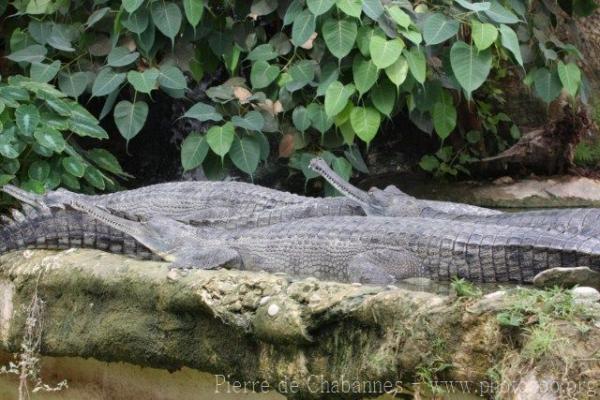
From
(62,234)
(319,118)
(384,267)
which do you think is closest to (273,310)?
(384,267)

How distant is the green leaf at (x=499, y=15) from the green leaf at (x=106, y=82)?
220cm

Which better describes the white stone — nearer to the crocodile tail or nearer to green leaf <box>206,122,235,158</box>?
the crocodile tail

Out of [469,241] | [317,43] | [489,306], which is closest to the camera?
[489,306]

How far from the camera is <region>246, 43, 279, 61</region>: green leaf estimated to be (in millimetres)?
6539

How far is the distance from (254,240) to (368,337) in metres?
1.37

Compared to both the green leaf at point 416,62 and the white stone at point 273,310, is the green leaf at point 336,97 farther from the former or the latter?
the white stone at point 273,310

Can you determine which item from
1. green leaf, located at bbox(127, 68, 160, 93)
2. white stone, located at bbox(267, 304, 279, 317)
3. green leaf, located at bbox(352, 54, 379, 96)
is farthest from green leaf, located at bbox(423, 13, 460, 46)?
white stone, located at bbox(267, 304, 279, 317)

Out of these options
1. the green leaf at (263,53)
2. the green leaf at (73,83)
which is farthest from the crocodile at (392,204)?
the green leaf at (73,83)

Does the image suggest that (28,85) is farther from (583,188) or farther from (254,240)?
(583,188)

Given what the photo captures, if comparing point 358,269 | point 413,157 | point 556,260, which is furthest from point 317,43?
point 556,260

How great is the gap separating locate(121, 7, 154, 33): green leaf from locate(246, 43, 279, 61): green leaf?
0.67 m

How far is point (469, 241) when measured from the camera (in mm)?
3713

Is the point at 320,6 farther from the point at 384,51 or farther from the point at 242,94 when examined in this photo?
the point at 242,94

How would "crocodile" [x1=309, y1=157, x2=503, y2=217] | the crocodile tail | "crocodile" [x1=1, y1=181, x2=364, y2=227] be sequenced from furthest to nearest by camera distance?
"crocodile" [x1=1, y1=181, x2=364, y2=227] < "crocodile" [x1=309, y1=157, x2=503, y2=217] < the crocodile tail
